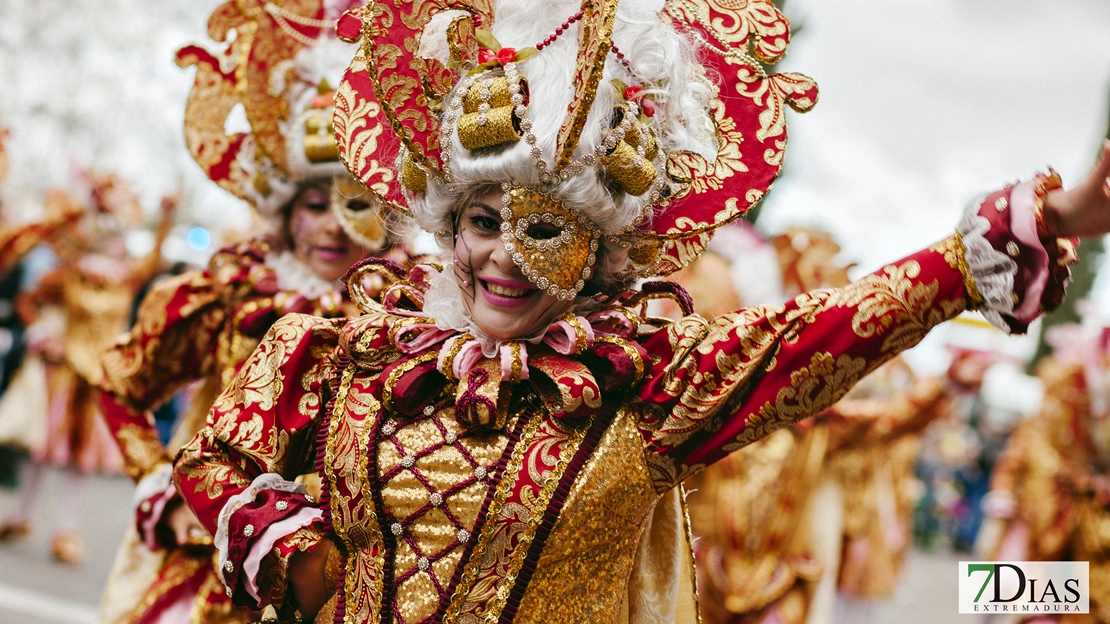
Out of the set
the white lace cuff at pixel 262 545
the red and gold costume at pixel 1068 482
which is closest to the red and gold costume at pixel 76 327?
the red and gold costume at pixel 1068 482

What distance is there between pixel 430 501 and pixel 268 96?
71.3 inches

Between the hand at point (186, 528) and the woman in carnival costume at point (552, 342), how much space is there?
0.95 meters

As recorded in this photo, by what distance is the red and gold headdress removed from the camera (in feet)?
11.1

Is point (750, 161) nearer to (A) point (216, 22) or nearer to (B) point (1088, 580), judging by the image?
(A) point (216, 22)

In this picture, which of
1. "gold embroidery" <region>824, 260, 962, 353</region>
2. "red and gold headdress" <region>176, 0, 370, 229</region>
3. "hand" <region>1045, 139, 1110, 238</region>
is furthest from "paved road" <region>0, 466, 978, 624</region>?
"hand" <region>1045, 139, 1110, 238</region>

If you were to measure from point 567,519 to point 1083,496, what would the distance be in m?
4.72

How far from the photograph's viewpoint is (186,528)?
3164 millimetres

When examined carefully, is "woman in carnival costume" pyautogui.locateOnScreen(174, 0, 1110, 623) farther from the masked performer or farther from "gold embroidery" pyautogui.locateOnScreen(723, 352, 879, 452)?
the masked performer

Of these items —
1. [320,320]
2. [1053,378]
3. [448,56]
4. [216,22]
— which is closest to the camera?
[448,56]

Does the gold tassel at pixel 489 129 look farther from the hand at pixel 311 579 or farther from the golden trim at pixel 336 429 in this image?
the hand at pixel 311 579

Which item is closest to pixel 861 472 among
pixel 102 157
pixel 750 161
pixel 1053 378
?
pixel 1053 378

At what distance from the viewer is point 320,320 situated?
239 centimetres

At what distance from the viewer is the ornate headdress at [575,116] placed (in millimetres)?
1971

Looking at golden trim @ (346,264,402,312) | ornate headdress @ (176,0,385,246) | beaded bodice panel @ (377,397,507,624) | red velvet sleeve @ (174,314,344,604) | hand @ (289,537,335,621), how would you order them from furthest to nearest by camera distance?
ornate headdress @ (176,0,385,246) → golden trim @ (346,264,402,312) → red velvet sleeve @ (174,314,344,604) → hand @ (289,537,335,621) → beaded bodice panel @ (377,397,507,624)
